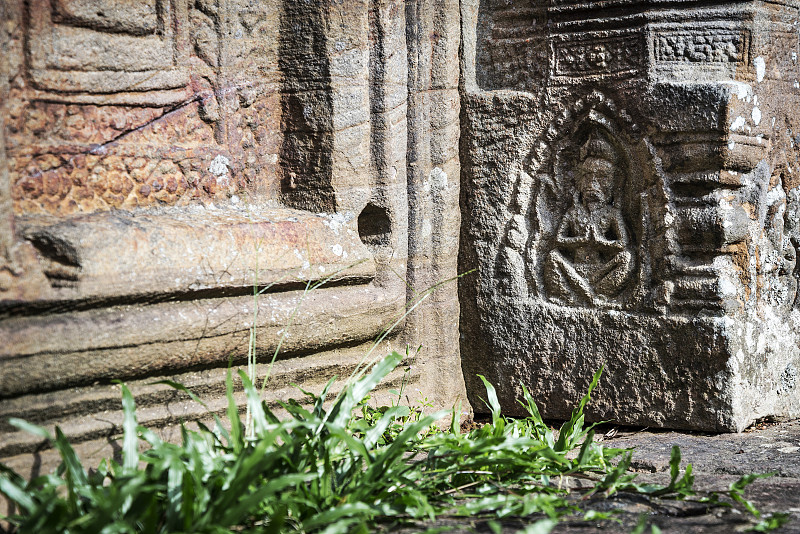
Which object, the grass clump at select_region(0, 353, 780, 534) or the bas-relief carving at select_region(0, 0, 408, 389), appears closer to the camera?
the grass clump at select_region(0, 353, 780, 534)

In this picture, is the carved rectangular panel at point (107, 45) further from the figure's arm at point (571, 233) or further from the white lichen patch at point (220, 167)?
the figure's arm at point (571, 233)

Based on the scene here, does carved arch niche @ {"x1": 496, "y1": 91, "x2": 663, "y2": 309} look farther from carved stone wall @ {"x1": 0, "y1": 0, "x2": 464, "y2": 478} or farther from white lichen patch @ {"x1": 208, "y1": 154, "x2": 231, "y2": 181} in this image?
white lichen patch @ {"x1": 208, "y1": 154, "x2": 231, "y2": 181}

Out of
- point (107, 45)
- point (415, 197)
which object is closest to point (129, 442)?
point (107, 45)

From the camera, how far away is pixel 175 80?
202 cm

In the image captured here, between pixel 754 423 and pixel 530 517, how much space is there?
3.69 feet

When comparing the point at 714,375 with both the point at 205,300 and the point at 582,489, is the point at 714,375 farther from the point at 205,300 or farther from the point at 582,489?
the point at 205,300

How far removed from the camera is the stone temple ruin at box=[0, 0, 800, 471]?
1788 millimetres

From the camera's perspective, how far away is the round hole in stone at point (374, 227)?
7.64 ft

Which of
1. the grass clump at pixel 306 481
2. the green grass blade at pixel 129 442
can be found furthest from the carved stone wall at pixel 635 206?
the green grass blade at pixel 129 442

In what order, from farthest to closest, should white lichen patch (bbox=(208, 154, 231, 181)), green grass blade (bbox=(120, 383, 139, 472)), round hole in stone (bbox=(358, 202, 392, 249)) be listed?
1. round hole in stone (bbox=(358, 202, 392, 249))
2. white lichen patch (bbox=(208, 154, 231, 181))
3. green grass blade (bbox=(120, 383, 139, 472))

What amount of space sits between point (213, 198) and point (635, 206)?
1241 mm

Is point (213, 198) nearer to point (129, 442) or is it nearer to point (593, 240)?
point (129, 442)

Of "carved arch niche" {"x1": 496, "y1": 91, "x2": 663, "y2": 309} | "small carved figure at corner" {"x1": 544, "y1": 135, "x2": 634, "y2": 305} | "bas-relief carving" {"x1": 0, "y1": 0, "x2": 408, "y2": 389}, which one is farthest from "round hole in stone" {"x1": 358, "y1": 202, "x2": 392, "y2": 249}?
"small carved figure at corner" {"x1": 544, "y1": 135, "x2": 634, "y2": 305}

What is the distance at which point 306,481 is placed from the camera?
1506 millimetres
